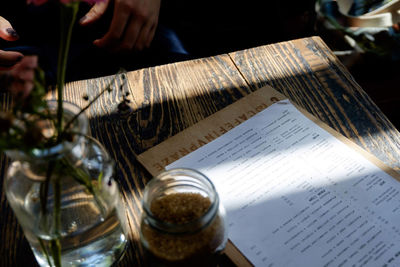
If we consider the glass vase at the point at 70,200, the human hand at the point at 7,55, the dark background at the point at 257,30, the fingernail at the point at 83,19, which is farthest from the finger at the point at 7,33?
the glass vase at the point at 70,200

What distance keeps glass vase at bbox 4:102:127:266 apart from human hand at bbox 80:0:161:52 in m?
0.65

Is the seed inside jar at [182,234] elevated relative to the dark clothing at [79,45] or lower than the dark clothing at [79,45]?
elevated

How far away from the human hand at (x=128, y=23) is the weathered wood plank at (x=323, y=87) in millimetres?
315

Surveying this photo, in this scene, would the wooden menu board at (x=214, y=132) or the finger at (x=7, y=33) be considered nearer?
the wooden menu board at (x=214, y=132)

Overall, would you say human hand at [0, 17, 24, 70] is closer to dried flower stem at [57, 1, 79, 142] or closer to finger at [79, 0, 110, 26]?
finger at [79, 0, 110, 26]

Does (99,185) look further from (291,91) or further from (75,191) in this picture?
(291,91)

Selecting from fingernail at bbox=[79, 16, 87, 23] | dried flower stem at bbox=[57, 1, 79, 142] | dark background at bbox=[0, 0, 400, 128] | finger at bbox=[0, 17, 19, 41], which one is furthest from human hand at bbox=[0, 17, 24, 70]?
dried flower stem at bbox=[57, 1, 79, 142]

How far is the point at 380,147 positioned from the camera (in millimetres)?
781

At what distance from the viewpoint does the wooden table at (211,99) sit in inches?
30.5

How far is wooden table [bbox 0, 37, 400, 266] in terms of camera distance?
0.77 metres

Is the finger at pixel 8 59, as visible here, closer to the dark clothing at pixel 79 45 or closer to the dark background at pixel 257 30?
the dark clothing at pixel 79 45

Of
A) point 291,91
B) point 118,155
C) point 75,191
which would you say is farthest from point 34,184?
point 291,91

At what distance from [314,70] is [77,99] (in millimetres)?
617

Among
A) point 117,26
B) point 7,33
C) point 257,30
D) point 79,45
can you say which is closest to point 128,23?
point 117,26
